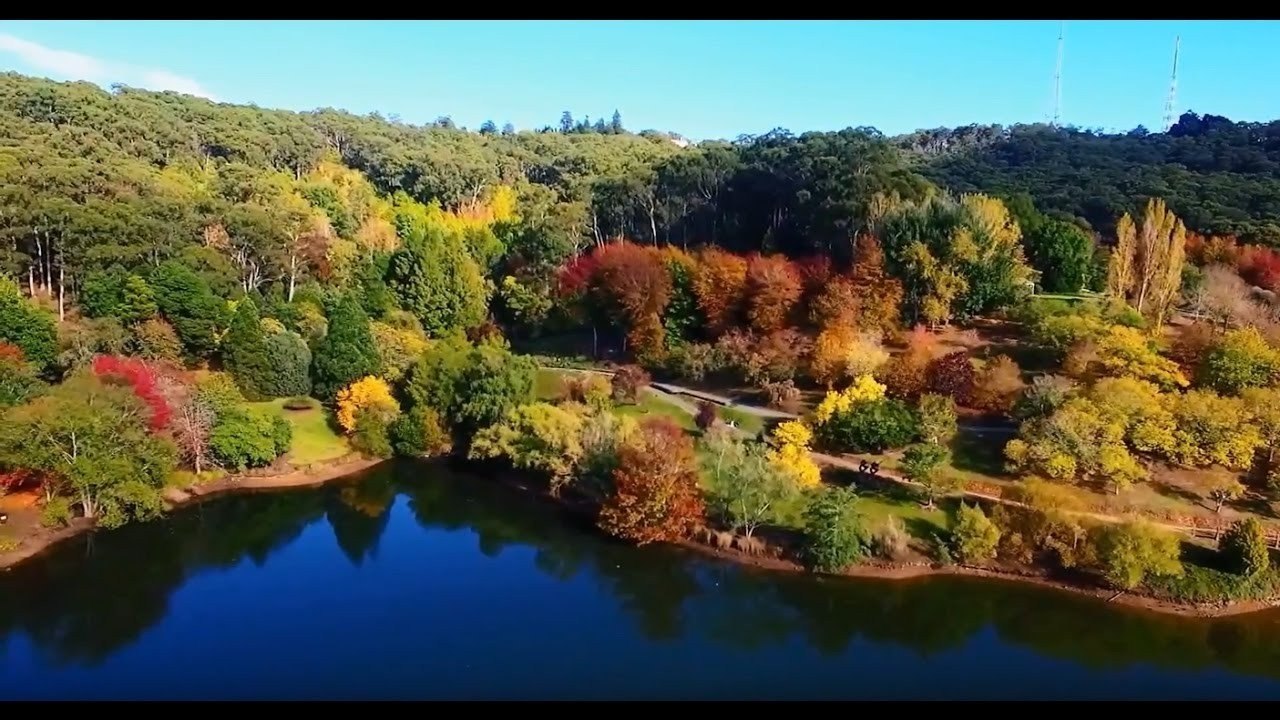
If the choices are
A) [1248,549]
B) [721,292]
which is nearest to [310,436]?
[721,292]

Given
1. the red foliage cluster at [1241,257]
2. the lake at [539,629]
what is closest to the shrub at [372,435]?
the lake at [539,629]

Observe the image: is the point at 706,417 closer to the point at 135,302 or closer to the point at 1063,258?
the point at 1063,258

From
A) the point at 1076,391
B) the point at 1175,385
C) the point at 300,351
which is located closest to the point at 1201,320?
the point at 1175,385

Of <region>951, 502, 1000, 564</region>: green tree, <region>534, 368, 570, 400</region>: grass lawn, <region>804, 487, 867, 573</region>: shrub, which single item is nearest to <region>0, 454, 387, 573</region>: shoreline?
<region>534, 368, 570, 400</region>: grass lawn

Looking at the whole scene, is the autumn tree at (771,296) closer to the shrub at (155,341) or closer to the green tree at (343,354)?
the green tree at (343,354)

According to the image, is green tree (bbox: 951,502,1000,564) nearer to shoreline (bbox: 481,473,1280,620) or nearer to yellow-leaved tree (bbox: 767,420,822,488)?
shoreline (bbox: 481,473,1280,620)

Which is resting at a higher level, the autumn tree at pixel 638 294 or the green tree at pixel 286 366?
the autumn tree at pixel 638 294
